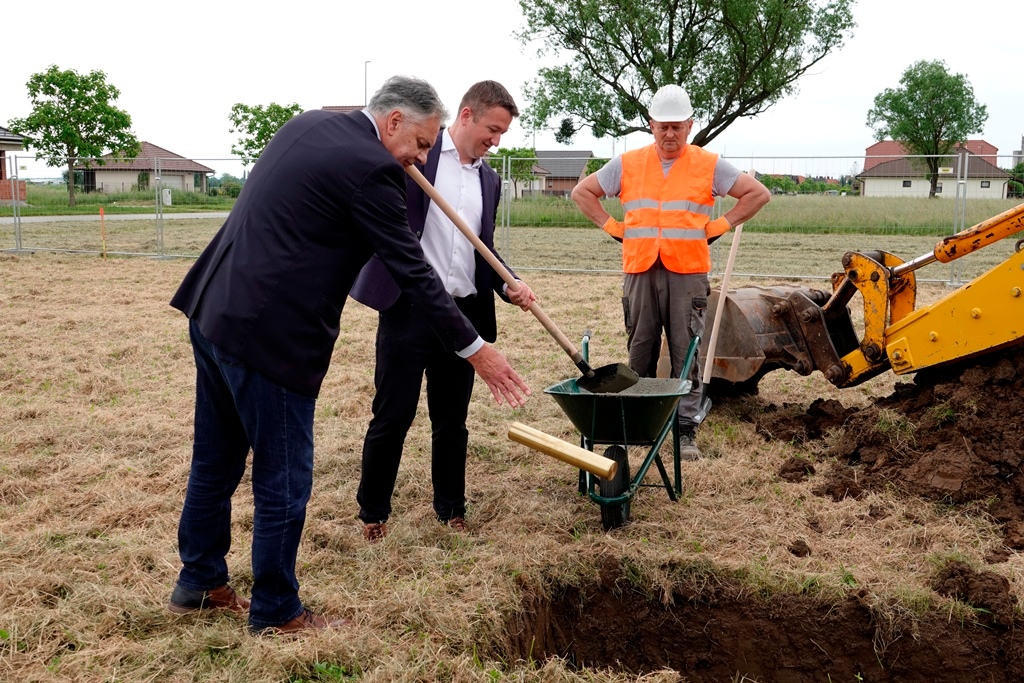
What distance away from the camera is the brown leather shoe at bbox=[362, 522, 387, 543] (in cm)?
390

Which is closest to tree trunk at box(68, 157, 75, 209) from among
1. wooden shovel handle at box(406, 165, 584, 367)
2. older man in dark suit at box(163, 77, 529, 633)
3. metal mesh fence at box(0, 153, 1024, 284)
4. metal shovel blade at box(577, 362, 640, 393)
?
metal mesh fence at box(0, 153, 1024, 284)

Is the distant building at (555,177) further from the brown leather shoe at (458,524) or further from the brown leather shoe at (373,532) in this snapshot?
the brown leather shoe at (373,532)

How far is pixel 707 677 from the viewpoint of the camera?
11.2 feet

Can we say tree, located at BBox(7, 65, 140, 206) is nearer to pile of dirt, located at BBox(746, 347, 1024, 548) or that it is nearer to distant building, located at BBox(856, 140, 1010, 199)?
distant building, located at BBox(856, 140, 1010, 199)

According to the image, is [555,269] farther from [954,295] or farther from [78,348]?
[954,295]

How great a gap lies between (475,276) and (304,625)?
63.3 inches

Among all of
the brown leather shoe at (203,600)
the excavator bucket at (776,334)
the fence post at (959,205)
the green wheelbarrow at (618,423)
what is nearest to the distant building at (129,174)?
the fence post at (959,205)

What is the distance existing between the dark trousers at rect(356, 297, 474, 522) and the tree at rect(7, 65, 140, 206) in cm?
3708

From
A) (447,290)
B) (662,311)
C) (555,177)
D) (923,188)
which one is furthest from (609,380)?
(555,177)

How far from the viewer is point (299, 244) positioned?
270cm

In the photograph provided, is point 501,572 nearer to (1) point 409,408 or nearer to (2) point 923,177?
(1) point 409,408

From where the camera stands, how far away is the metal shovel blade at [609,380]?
398 centimetres

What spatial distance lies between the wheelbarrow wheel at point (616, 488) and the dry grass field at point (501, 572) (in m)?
Answer: 0.07

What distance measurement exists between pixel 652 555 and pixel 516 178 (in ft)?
41.0
